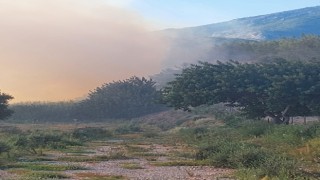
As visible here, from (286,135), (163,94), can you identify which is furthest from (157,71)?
(286,135)

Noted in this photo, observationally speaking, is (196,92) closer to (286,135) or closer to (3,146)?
(286,135)

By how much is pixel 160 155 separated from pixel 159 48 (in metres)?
135

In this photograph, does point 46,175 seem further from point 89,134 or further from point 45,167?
point 89,134

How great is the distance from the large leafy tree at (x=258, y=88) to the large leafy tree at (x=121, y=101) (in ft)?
127

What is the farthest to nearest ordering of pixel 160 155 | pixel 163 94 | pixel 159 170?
pixel 163 94 → pixel 160 155 → pixel 159 170

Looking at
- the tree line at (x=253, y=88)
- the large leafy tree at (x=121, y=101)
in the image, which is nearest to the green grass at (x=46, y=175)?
the tree line at (x=253, y=88)

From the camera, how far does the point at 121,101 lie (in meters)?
90.3

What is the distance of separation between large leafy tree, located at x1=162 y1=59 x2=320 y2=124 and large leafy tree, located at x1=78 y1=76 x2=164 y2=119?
38.7 m

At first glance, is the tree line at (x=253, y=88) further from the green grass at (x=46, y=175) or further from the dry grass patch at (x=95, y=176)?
the green grass at (x=46, y=175)

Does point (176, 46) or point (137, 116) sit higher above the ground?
point (176, 46)

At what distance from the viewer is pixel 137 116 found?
9012 centimetres

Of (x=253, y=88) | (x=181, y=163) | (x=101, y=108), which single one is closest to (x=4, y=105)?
(x=253, y=88)

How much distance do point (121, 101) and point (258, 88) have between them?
4861cm

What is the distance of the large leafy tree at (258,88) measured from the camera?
41.3 m
